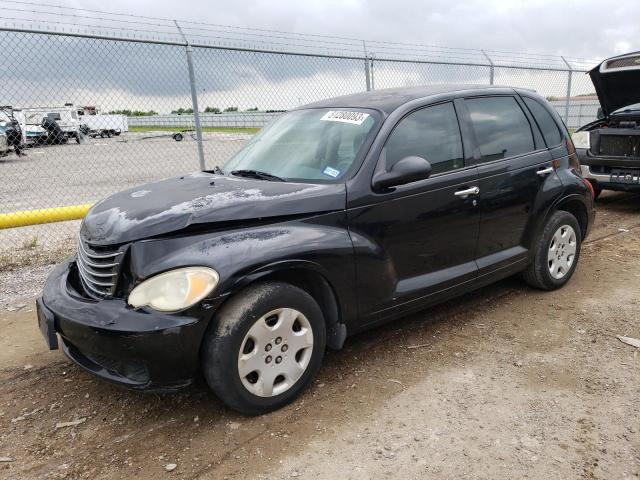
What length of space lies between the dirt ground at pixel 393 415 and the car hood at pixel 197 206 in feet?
3.45

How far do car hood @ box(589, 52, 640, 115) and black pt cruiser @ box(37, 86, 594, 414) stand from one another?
355 centimetres

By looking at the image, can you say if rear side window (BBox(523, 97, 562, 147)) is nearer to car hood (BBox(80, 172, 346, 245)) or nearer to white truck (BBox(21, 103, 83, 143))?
car hood (BBox(80, 172, 346, 245))

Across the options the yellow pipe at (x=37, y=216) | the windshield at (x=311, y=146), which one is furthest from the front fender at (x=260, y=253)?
the yellow pipe at (x=37, y=216)

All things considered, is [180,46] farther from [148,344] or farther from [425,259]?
[148,344]

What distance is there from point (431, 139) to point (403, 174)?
24.5 inches

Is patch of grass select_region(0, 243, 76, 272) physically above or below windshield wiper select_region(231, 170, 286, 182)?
below

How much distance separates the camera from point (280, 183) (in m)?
3.36

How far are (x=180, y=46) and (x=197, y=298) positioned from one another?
14.2ft

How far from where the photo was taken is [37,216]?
591 cm

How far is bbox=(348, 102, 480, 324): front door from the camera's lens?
3312 millimetres

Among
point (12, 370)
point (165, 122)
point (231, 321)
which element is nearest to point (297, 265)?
point (231, 321)

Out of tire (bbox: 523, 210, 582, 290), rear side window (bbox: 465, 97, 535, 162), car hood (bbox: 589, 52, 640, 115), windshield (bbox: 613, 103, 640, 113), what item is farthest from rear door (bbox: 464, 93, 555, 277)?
windshield (bbox: 613, 103, 640, 113)

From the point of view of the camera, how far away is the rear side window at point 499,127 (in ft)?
13.1

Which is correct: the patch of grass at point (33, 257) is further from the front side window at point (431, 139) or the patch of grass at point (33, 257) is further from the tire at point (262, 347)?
the front side window at point (431, 139)
